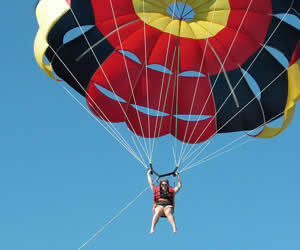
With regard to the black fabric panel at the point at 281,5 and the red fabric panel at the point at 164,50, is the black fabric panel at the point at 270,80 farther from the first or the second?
the red fabric panel at the point at 164,50

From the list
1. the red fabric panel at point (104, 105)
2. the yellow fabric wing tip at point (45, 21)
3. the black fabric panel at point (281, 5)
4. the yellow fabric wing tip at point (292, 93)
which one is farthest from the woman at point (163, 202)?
the black fabric panel at point (281, 5)

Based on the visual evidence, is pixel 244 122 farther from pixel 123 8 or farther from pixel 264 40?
pixel 123 8

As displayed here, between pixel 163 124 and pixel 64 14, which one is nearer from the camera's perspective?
pixel 64 14

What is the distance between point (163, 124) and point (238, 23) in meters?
2.60

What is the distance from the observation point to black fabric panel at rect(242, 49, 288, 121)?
15.3 meters

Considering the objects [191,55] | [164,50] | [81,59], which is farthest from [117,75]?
[191,55]

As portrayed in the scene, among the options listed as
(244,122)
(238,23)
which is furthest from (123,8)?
(244,122)

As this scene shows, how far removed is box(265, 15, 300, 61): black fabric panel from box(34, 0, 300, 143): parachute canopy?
0.02m

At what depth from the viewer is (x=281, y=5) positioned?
14547 mm

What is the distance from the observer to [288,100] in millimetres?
15133

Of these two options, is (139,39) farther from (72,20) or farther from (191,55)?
(72,20)

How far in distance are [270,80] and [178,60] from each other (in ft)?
6.05

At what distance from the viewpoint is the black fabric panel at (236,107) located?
617 inches

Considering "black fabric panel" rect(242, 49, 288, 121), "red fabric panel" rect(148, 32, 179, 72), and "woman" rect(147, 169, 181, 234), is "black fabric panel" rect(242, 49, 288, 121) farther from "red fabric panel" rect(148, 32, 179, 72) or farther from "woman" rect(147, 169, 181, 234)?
"woman" rect(147, 169, 181, 234)
